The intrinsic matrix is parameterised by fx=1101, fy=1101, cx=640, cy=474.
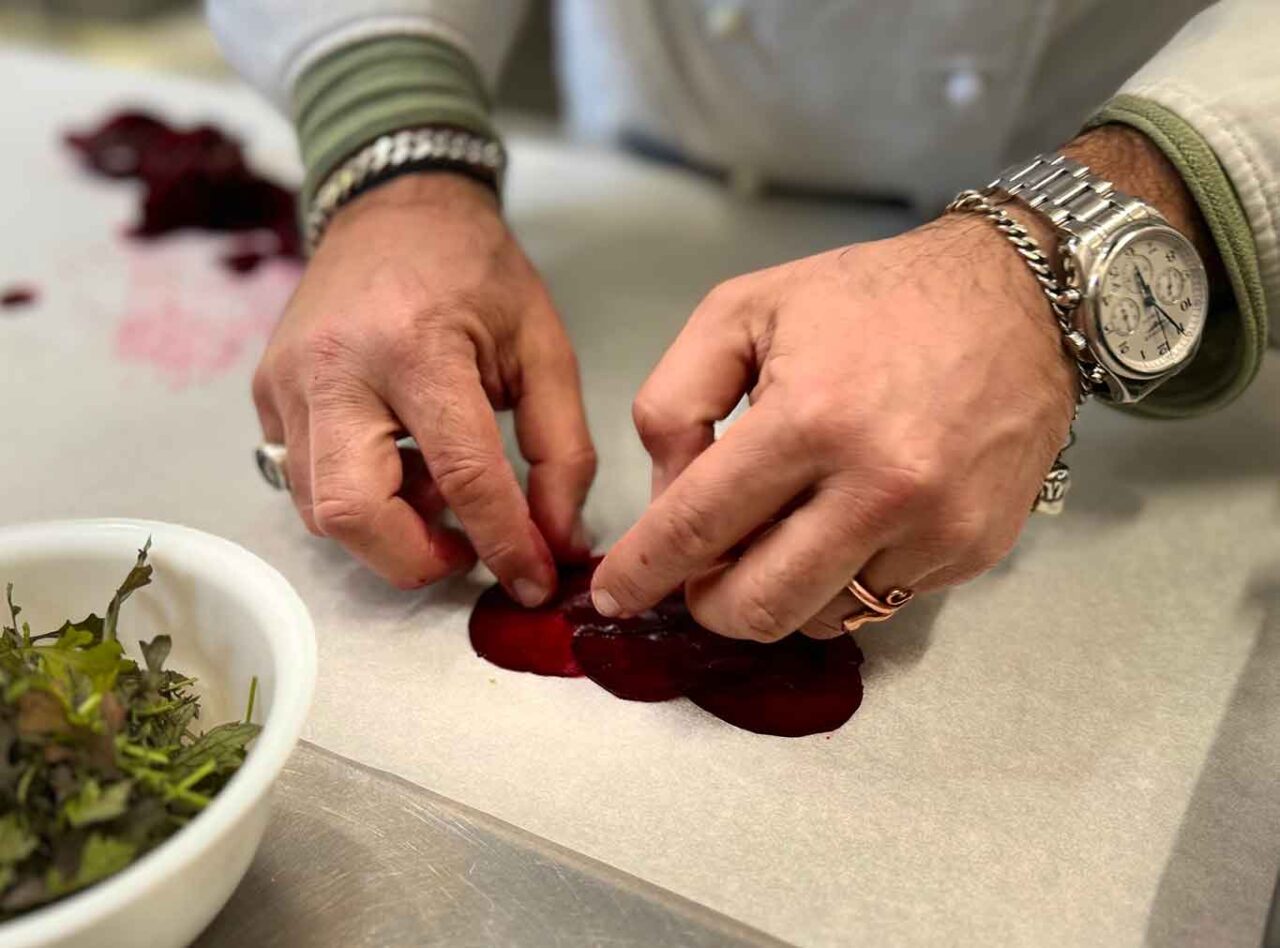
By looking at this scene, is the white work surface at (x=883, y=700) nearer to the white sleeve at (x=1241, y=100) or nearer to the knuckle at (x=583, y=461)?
the knuckle at (x=583, y=461)

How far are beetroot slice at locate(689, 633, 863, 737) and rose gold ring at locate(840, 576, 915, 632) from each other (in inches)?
2.0

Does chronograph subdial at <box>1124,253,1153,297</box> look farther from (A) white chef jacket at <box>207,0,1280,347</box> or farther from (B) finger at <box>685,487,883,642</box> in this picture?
(B) finger at <box>685,487,883,642</box>

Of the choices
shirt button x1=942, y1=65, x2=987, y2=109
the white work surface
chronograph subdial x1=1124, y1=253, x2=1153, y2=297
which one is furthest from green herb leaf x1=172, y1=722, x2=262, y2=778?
shirt button x1=942, y1=65, x2=987, y2=109

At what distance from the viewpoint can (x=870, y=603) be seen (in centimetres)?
70

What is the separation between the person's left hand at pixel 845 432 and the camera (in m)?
0.63

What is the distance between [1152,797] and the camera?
684mm

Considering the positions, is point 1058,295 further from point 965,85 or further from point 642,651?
point 965,85

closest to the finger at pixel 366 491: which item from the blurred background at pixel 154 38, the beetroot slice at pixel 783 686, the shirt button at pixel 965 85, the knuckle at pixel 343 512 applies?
the knuckle at pixel 343 512

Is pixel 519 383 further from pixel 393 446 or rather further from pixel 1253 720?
pixel 1253 720

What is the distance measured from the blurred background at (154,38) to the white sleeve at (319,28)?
0.83 meters

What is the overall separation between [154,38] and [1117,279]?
2.23 metres

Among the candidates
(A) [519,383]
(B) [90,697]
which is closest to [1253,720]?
(A) [519,383]

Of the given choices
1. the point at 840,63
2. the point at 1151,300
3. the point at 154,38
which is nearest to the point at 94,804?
the point at 1151,300

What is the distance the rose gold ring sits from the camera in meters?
0.69
